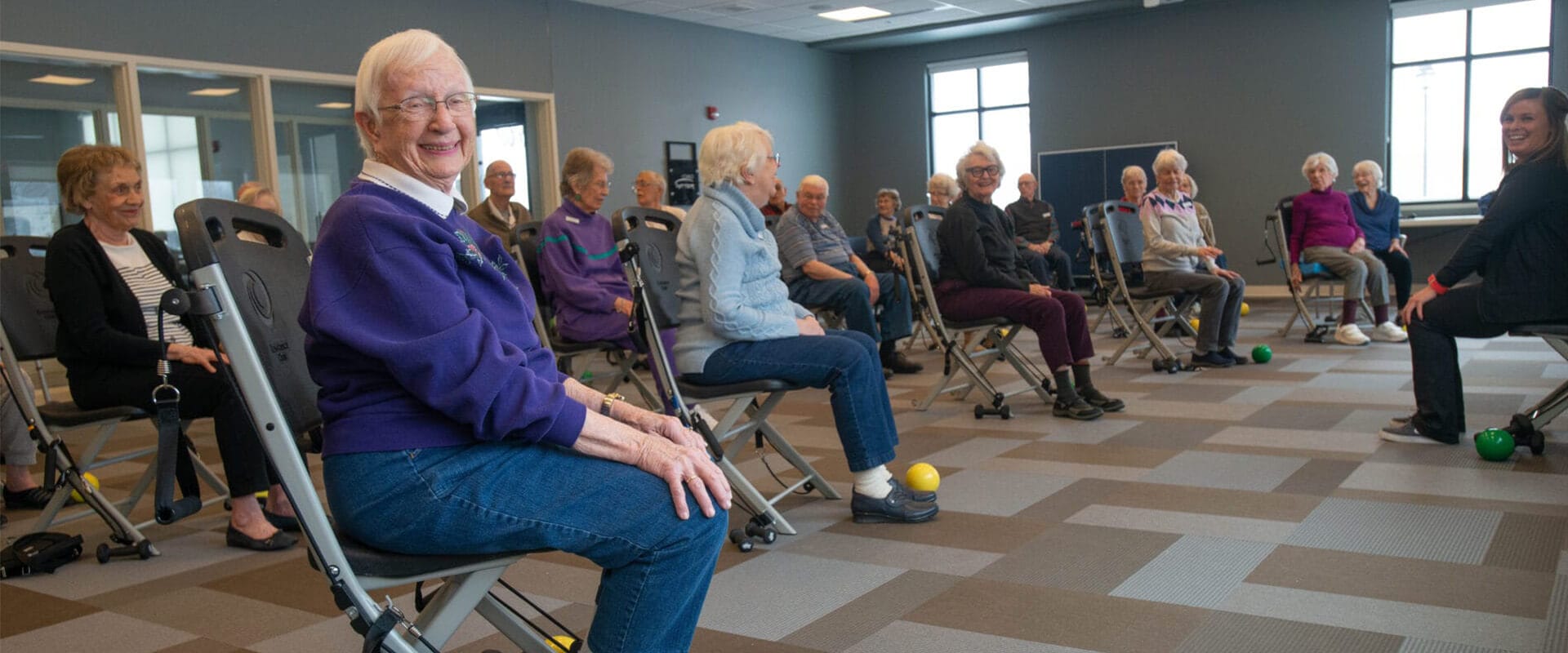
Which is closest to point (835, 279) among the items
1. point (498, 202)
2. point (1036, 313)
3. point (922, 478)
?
point (1036, 313)

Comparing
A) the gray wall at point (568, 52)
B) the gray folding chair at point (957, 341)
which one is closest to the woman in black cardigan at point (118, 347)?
the gray folding chair at point (957, 341)

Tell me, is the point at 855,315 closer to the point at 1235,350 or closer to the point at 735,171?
the point at 1235,350

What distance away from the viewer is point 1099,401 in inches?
197

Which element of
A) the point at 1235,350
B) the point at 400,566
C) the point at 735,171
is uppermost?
the point at 735,171

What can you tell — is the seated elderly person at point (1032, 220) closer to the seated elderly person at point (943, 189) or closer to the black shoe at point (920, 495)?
the seated elderly person at point (943, 189)

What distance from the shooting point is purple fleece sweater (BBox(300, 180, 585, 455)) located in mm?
1431

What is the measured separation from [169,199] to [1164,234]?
6.26 meters

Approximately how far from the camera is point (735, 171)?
10.7ft

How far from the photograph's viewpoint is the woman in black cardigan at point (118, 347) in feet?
10.8

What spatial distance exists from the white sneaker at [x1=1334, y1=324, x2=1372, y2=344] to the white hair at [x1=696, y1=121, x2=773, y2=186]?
524cm

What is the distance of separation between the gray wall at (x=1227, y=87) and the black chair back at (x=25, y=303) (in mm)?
10493

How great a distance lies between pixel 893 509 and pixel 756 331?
2.17ft

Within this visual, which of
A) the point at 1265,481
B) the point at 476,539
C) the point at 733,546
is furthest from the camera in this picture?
the point at 1265,481

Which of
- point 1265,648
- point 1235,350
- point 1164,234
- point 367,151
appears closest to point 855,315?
point 1164,234
